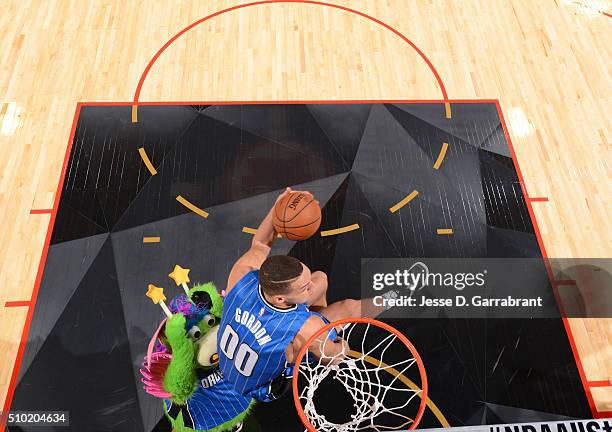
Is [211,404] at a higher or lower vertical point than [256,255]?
lower

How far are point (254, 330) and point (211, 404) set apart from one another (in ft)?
3.29

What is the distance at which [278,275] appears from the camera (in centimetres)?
409

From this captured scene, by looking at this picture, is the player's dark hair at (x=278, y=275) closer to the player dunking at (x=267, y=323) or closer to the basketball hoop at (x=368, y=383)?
the player dunking at (x=267, y=323)

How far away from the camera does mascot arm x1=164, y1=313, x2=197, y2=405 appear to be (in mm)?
4484

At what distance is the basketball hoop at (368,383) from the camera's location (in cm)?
511

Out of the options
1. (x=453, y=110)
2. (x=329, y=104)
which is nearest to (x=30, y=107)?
(x=329, y=104)

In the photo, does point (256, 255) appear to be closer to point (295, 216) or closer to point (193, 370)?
point (295, 216)

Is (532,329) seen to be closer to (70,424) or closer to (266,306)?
(266,306)

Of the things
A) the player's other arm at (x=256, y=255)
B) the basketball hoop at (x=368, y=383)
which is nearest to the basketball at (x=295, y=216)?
the player's other arm at (x=256, y=255)

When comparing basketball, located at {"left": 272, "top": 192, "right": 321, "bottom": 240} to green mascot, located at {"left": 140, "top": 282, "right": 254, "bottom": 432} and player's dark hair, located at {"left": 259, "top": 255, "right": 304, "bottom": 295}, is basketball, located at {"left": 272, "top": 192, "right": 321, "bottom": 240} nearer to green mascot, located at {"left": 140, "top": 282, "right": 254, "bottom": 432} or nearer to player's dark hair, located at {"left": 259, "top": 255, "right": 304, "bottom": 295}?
green mascot, located at {"left": 140, "top": 282, "right": 254, "bottom": 432}

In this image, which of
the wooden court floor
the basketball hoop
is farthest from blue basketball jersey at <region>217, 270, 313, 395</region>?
the wooden court floor

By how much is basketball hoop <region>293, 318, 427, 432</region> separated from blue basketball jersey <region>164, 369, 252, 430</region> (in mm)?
510

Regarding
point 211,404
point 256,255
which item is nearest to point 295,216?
point 256,255

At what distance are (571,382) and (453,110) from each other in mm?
3154
